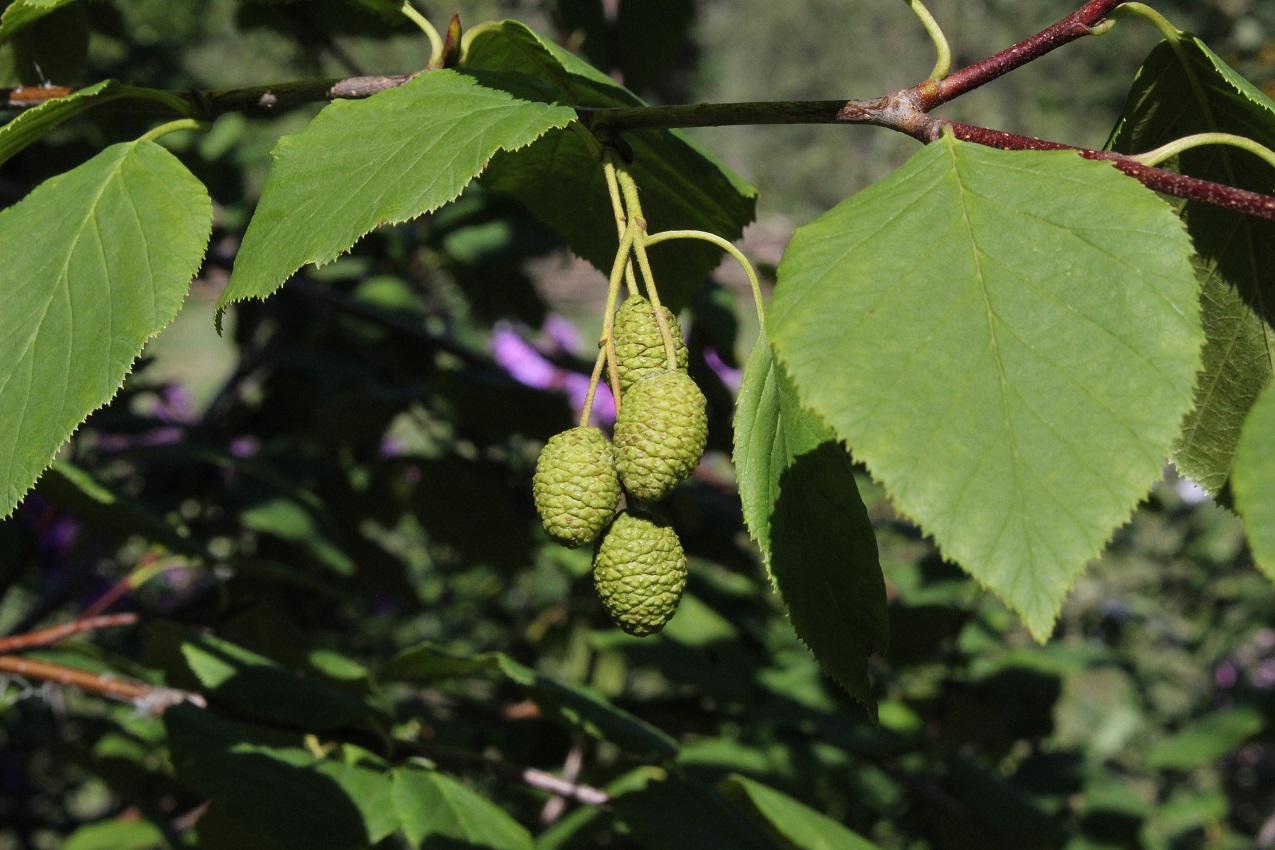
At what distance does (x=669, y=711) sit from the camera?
248 centimetres

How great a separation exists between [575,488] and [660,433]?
84mm

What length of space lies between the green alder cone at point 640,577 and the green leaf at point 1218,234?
426mm

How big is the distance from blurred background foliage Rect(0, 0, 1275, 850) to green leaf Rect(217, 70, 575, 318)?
478 mm

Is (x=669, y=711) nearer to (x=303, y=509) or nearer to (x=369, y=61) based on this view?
(x=303, y=509)

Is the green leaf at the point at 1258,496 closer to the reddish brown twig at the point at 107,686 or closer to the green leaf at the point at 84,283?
the green leaf at the point at 84,283

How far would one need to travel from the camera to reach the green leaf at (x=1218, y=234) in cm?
98

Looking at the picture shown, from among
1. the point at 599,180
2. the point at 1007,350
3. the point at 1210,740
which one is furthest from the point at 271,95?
the point at 1210,740

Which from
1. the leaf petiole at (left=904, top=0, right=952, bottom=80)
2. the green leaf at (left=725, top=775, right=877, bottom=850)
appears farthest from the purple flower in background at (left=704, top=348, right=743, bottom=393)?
the leaf petiole at (left=904, top=0, right=952, bottom=80)

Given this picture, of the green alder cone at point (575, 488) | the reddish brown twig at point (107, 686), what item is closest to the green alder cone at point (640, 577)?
the green alder cone at point (575, 488)

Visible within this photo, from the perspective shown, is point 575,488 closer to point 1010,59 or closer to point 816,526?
point 816,526

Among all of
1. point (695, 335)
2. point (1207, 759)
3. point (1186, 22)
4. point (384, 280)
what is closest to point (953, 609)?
point (695, 335)

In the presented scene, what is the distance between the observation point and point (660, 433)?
2.89 ft

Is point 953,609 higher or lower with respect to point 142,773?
higher

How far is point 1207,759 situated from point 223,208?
289cm
